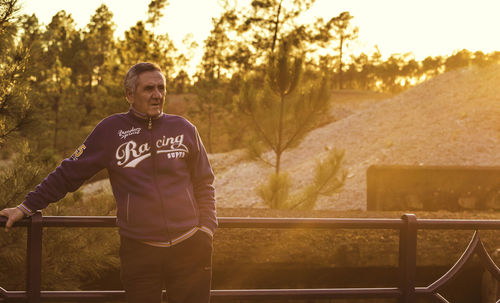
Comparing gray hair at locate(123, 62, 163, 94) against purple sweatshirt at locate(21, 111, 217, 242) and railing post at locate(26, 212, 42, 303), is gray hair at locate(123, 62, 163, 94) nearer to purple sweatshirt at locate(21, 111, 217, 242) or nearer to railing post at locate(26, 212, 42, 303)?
purple sweatshirt at locate(21, 111, 217, 242)

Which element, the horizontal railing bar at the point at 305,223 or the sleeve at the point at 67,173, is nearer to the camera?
the sleeve at the point at 67,173

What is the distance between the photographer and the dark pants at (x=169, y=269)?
232 centimetres

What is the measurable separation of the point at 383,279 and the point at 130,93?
4532 millimetres

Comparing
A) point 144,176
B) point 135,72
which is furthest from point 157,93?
point 144,176

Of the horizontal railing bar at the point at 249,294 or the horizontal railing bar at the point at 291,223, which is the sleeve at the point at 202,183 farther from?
the horizontal railing bar at the point at 249,294

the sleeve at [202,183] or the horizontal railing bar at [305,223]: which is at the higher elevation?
the sleeve at [202,183]

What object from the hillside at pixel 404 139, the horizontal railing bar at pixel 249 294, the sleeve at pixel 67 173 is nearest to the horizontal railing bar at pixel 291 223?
the sleeve at pixel 67 173

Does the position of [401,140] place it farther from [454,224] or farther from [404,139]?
[454,224]

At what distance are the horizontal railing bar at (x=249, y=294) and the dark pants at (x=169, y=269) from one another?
0.89 ft

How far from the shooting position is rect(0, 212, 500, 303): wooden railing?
8.08 feet

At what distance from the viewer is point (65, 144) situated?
24.1 m

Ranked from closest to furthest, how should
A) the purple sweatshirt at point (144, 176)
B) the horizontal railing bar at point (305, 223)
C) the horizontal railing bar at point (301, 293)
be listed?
the purple sweatshirt at point (144, 176) < the horizontal railing bar at point (305, 223) < the horizontal railing bar at point (301, 293)

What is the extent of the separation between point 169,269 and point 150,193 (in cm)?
35

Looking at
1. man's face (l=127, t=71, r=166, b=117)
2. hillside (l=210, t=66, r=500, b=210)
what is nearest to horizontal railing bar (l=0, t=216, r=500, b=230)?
man's face (l=127, t=71, r=166, b=117)
